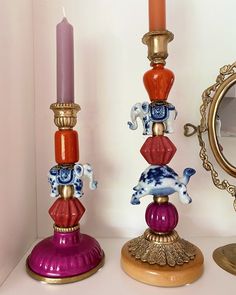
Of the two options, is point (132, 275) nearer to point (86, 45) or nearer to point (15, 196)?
point (15, 196)

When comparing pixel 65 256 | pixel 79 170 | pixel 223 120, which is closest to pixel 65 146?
pixel 79 170

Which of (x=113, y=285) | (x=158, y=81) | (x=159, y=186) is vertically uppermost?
(x=158, y=81)

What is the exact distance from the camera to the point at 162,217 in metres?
0.40

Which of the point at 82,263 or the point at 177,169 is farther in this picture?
the point at 177,169

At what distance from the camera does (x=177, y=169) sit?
53cm

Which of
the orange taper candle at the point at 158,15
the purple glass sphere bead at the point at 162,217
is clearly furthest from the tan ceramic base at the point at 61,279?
the orange taper candle at the point at 158,15

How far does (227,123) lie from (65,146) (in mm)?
258

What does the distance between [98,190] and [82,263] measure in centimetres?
16

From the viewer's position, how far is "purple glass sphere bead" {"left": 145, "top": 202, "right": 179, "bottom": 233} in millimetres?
404

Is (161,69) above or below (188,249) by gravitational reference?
above

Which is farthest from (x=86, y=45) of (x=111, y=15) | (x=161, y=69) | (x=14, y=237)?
(x=14, y=237)

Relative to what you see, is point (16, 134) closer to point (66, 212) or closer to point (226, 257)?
point (66, 212)

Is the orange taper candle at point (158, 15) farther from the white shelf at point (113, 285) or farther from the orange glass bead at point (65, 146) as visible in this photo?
the white shelf at point (113, 285)

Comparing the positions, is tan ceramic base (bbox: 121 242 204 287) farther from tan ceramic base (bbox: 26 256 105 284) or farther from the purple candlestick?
the purple candlestick
